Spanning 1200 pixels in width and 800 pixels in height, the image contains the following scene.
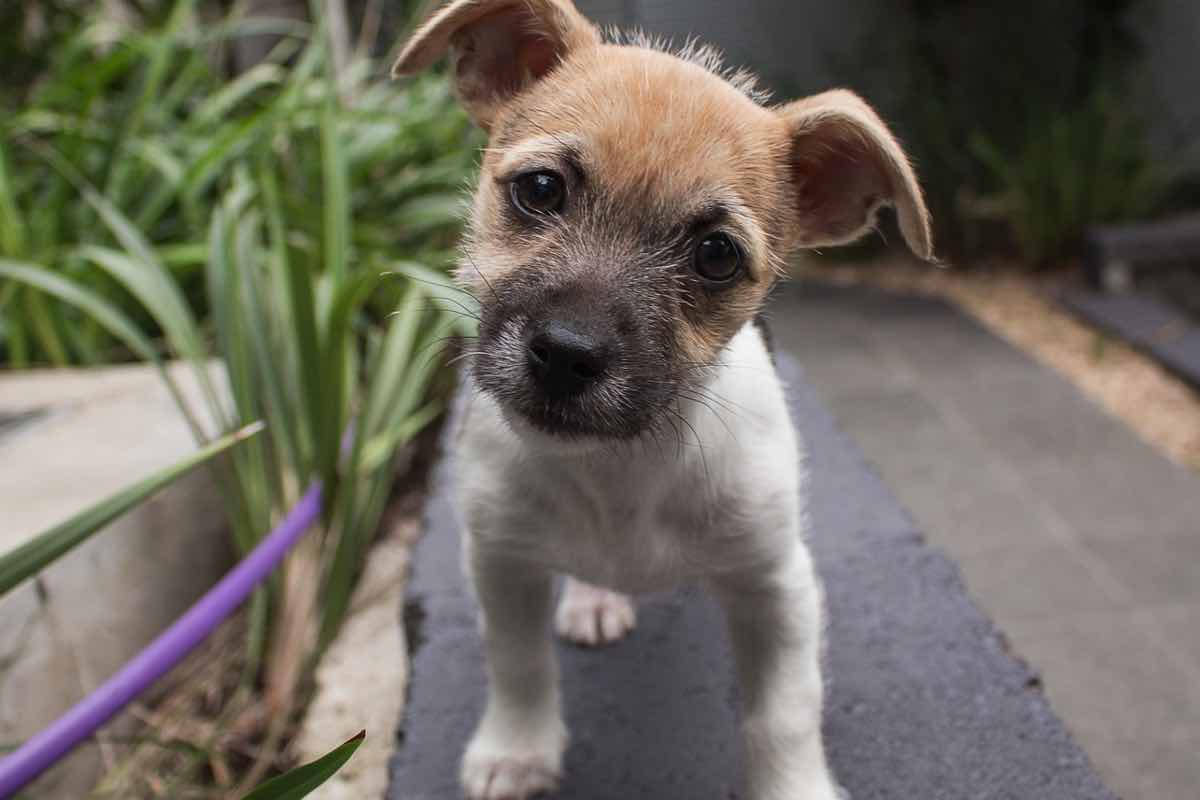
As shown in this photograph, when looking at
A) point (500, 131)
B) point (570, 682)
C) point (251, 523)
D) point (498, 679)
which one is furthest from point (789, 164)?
point (251, 523)

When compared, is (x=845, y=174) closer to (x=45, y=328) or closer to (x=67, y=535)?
(x=67, y=535)

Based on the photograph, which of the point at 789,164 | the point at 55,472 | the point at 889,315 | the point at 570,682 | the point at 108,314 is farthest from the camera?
the point at 889,315

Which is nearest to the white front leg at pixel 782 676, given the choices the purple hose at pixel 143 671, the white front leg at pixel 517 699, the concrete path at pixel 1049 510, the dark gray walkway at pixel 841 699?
the dark gray walkway at pixel 841 699

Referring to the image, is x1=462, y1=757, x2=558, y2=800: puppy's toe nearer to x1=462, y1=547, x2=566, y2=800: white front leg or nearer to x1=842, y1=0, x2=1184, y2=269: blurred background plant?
x1=462, y1=547, x2=566, y2=800: white front leg

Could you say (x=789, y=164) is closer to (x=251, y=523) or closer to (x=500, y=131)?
(x=500, y=131)

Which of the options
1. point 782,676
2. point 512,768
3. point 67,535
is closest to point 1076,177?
point 782,676

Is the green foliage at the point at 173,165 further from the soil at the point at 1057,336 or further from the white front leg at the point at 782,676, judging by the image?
the soil at the point at 1057,336
